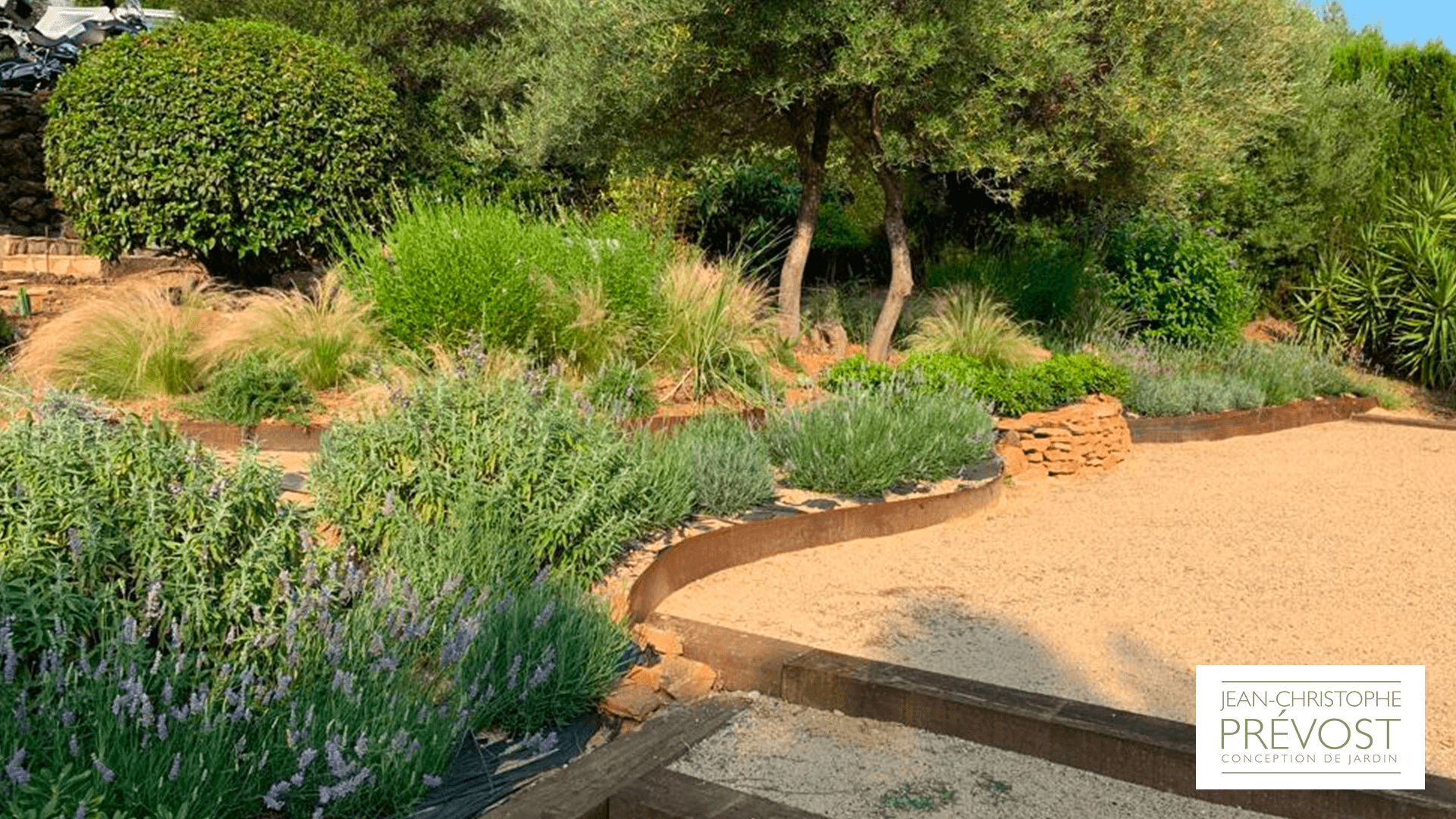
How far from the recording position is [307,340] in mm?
7793

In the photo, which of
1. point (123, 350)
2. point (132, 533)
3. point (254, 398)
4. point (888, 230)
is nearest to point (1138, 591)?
point (132, 533)

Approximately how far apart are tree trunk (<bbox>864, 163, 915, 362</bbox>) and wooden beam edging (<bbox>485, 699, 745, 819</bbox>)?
658 cm

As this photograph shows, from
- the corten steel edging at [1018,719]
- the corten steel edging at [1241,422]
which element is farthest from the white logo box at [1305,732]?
the corten steel edging at [1241,422]

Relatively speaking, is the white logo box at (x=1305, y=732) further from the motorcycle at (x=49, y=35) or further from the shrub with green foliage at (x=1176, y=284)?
the motorcycle at (x=49, y=35)

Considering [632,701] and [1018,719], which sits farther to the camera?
Result: [632,701]

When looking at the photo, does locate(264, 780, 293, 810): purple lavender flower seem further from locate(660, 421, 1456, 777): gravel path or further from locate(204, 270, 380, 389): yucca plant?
locate(204, 270, 380, 389): yucca plant

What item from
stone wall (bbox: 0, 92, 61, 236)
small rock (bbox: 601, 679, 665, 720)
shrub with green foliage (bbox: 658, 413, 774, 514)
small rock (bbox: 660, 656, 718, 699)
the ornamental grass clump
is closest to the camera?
the ornamental grass clump

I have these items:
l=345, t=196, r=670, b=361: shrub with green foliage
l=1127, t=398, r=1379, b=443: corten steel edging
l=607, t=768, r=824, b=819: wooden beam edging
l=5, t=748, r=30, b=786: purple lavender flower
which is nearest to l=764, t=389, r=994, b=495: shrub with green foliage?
l=345, t=196, r=670, b=361: shrub with green foliage

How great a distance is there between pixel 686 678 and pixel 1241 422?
749cm

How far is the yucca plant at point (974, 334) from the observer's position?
9.93 metres

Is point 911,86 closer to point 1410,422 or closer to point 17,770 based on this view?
point 1410,422

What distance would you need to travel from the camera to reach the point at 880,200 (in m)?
14.9

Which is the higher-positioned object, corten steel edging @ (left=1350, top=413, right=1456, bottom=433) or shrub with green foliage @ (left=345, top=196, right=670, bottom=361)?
shrub with green foliage @ (left=345, top=196, right=670, bottom=361)

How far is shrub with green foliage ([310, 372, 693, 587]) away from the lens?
14.2 ft
